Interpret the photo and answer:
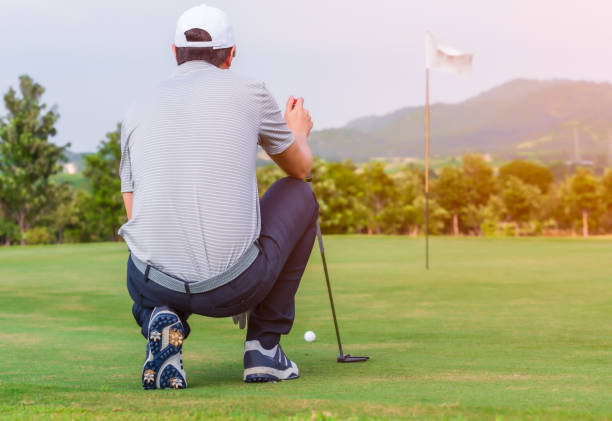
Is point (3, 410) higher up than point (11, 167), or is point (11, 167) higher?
point (11, 167)

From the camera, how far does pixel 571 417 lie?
1979mm

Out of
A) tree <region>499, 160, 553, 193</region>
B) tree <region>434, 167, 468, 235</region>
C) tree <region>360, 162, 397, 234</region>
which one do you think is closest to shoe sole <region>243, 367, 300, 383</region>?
tree <region>360, 162, 397, 234</region>

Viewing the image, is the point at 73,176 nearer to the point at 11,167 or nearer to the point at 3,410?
the point at 11,167

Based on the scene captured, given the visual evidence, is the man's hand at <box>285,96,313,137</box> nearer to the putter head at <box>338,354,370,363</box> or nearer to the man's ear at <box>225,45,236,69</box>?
the man's ear at <box>225,45,236,69</box>

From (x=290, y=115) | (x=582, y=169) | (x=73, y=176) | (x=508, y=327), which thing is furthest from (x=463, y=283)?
(x=73, y=176)

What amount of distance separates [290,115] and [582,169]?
38.6m

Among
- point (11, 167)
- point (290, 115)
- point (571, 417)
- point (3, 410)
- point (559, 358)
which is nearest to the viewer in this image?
point (571, 417)

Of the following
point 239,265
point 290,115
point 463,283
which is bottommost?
point 463,283

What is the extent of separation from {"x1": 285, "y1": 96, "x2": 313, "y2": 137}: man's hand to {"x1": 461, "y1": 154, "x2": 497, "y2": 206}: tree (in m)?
42.4

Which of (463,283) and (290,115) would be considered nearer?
(290,115)

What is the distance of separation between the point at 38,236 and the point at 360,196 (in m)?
19.5

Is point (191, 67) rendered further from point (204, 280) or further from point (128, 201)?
point (204, 280)

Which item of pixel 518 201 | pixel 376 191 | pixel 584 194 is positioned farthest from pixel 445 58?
pixel 518 201

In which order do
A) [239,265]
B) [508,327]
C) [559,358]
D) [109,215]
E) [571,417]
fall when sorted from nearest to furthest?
[571,417] < [239,265] < [559,358] < [508,327] < [109,215]
